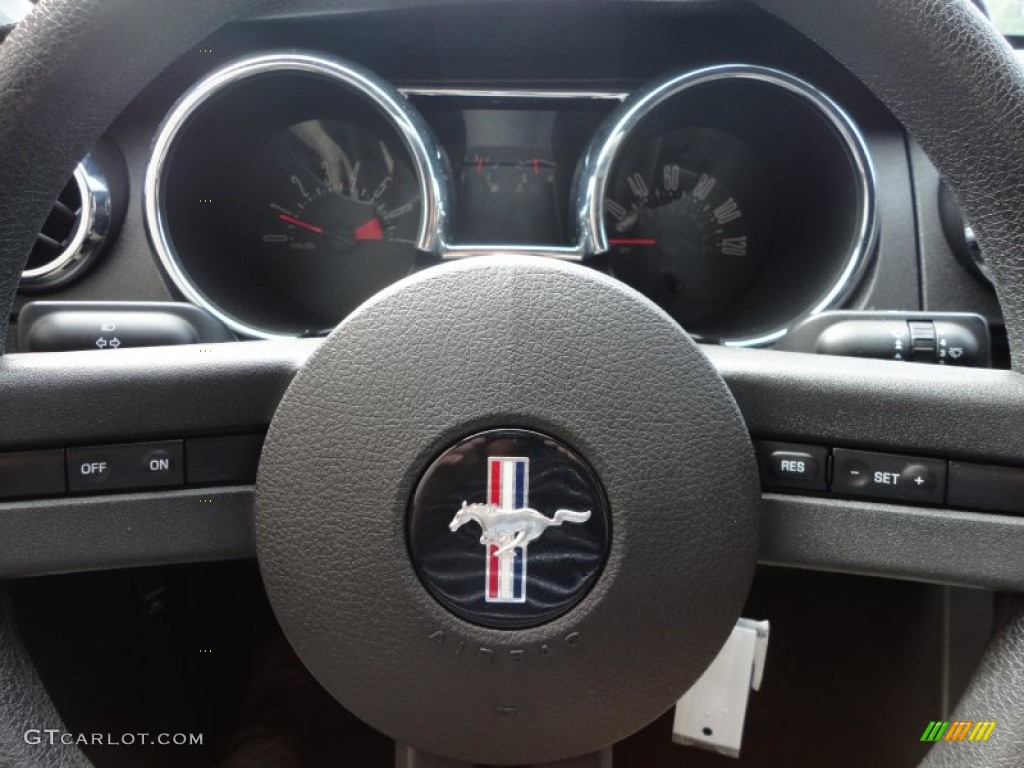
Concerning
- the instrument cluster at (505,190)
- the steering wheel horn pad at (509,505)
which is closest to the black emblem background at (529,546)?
the steering wheel horn pad at (509,505)

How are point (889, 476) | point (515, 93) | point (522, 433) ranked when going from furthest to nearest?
point (515, 93) → point (889, 476) → point (522, 433)

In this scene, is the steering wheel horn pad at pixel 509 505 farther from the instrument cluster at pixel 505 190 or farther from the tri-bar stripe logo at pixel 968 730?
the instrument cluster at pixel 505 190

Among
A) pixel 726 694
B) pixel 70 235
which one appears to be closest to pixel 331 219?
pixel 70 235

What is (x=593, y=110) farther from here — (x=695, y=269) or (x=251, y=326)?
(x=251, y=326)

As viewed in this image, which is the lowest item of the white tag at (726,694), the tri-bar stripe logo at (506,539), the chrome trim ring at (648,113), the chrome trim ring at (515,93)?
the white tag at (726,694)

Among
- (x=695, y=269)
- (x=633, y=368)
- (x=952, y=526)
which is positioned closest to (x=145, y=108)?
(x=695, y=269)

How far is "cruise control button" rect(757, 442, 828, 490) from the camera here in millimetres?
754

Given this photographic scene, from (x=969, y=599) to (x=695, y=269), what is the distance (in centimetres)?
67

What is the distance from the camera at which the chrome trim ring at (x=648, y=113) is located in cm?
135

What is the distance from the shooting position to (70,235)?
129 centimetres

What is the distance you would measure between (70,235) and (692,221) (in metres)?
1.00

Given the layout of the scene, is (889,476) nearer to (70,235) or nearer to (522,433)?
(522,433)

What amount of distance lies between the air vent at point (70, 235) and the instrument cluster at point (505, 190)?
0.08m

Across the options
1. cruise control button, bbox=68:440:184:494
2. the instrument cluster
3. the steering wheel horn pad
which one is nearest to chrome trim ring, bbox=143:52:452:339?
the instrument cluster
